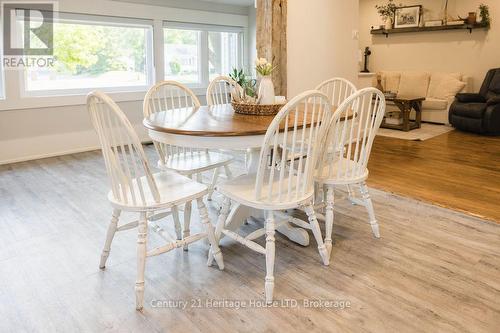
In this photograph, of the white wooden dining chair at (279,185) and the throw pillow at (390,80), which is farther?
the throw pillow at (390,80)

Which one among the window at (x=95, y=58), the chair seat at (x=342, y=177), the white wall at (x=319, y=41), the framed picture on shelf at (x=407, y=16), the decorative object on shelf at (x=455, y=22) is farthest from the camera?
the framed picture on shelf at (x=407, y=16)

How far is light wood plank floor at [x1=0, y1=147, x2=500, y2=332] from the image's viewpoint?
1.75 metres

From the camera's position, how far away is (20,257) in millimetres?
2350

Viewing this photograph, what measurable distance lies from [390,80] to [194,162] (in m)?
5.95

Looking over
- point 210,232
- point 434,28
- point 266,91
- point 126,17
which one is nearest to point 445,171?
point 266,91

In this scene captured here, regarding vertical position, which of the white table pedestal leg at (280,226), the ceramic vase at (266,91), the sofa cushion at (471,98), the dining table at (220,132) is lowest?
the white table pedestal leg at (280,226)

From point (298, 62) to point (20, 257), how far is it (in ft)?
10.4

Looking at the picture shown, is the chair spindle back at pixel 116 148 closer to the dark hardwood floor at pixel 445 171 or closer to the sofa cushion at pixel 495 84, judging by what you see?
the dark hardwood floor at pixel 445 171

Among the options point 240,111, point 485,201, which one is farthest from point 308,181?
point 485,201

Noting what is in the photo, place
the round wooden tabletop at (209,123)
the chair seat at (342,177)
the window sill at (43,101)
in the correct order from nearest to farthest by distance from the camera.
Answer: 1. the round wooden tabletop at (209,123)
2. the chair seat at (342,177)
3. the window sill at (43,101)

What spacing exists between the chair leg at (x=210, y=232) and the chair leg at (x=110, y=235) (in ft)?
1.34

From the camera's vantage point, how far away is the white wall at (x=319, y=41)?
4.27 m

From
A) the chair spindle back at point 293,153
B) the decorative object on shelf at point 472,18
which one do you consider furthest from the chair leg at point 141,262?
the decorative object on shelf at point 472,18

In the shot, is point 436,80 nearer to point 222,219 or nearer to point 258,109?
point 258,109
